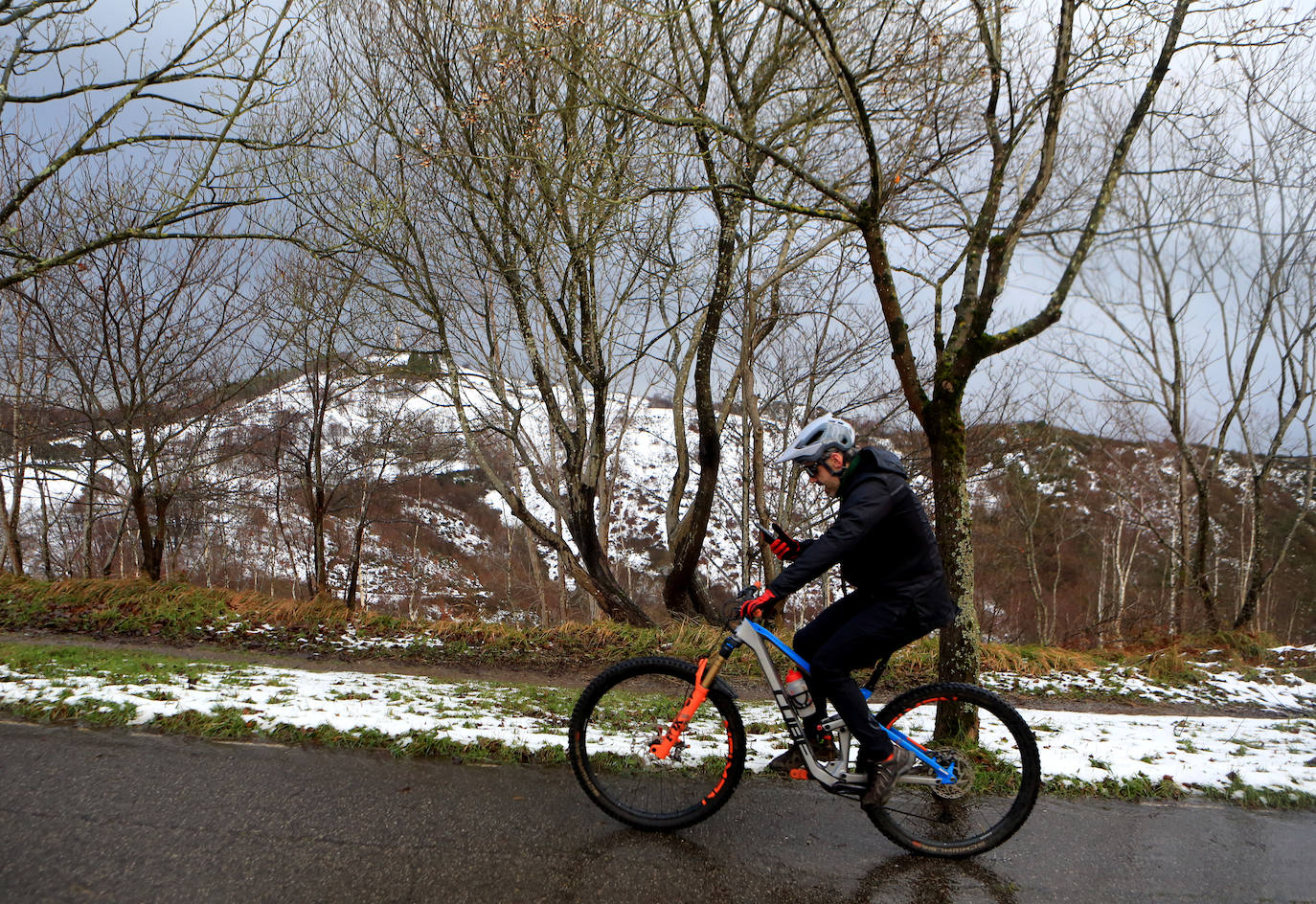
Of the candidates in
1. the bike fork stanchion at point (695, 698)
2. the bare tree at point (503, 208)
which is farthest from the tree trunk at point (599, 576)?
the bike fork stanchion at point (695, 698)

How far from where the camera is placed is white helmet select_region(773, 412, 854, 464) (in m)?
3.81

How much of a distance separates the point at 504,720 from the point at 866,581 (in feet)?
10.3

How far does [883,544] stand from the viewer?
376cm

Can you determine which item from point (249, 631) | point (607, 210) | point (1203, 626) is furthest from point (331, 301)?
point (1203, 626)

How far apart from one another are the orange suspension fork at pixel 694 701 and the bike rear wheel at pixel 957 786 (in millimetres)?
911

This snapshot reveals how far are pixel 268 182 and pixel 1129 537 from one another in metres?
49.7

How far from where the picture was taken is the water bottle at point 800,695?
389 centimetres

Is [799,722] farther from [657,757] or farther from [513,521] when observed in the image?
[513,521]

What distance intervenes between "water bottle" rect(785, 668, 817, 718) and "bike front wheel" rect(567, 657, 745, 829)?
31 cm

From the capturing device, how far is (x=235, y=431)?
15133 mm

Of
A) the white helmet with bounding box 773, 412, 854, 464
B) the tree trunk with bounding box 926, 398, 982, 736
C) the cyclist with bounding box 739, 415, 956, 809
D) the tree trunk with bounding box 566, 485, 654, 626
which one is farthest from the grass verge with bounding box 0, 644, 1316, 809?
the tree trunk with bounding box 566, 485, 654, 626

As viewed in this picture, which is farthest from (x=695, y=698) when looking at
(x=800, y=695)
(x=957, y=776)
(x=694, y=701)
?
(x=957, y=776)

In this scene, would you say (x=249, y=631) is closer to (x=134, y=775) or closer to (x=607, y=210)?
(x=134, y=775)

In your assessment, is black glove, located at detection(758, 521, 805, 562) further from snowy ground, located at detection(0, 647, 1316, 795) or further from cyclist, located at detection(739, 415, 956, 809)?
snowy ground, located at detection(0, 647, 1316, 795)
